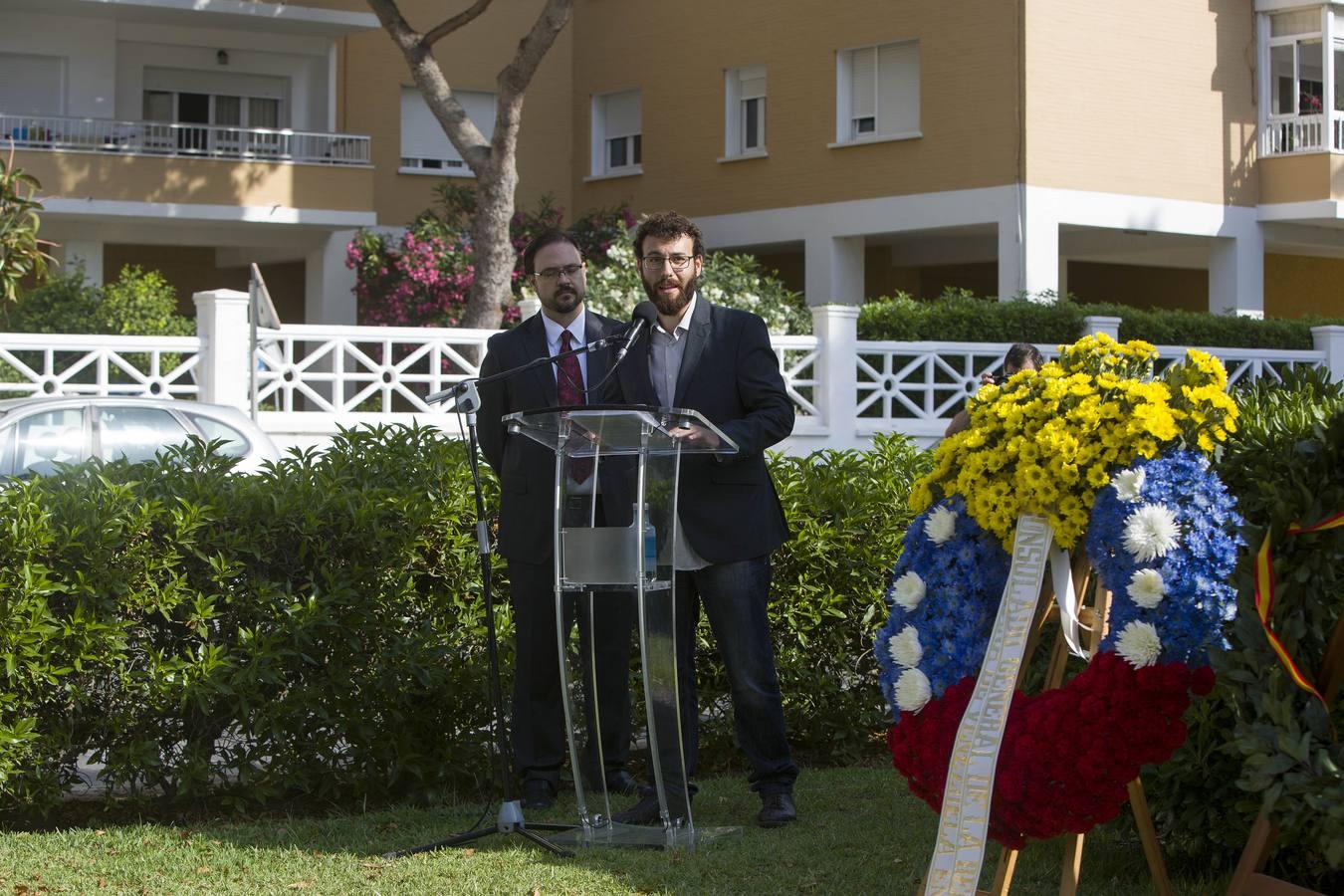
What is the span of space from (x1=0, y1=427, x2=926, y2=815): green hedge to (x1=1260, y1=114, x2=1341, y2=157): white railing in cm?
2071

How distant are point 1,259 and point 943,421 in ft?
33.9

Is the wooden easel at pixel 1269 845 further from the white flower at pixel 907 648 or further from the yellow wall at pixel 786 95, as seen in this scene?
the yellow wall at pixel 786 95

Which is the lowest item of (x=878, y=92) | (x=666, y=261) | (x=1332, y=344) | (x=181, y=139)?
(x=666, y=261)

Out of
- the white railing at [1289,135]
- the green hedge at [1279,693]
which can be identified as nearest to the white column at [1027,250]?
the white railing at [1289,135]

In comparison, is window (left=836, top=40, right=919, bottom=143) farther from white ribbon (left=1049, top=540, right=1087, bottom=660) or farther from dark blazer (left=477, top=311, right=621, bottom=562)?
white ribbon (left=1049, top=540, right=1087, bottom=660)

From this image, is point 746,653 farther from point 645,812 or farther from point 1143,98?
point 1143,98

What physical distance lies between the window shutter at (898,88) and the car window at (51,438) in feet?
48.7

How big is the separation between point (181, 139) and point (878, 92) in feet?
35.8

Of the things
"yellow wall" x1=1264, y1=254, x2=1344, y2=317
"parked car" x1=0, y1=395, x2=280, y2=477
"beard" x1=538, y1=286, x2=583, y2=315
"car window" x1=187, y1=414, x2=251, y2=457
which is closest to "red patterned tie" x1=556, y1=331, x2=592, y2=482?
"beard" x1=538, y1=286, x2=583, y2=315

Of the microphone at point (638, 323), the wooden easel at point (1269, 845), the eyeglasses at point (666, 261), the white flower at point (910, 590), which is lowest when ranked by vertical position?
the wooden easel at point (1269, 845)

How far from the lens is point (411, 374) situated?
54.0 feet

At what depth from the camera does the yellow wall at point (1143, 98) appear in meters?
22.8

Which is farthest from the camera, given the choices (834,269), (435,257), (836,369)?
(834,269)

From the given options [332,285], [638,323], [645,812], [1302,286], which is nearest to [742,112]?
[332,285]
